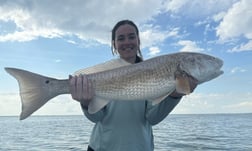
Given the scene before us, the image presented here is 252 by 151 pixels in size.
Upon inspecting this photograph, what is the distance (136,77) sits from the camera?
16.7 feet

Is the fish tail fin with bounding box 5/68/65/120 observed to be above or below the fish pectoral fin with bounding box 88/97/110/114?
above

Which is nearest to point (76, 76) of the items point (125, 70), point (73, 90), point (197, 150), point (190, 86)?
point (73, 90)

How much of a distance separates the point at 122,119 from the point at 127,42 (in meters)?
1.14

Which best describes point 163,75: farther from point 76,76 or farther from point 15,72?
point 15,72

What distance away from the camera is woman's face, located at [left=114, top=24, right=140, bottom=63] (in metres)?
5.43

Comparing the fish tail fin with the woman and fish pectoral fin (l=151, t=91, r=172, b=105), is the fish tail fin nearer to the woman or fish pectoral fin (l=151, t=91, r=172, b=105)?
the woman

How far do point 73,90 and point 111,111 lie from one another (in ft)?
1.95

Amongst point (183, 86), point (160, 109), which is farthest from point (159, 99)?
point (183, 86)

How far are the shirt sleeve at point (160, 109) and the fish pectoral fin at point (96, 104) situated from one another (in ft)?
1.98

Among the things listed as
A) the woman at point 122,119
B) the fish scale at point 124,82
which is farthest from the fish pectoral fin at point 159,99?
the woman at point 122,119

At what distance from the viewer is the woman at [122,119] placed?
5.00m

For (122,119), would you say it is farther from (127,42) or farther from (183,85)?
(127,42)

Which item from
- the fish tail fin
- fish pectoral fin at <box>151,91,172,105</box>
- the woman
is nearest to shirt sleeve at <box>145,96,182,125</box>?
the woman

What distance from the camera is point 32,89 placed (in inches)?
197
